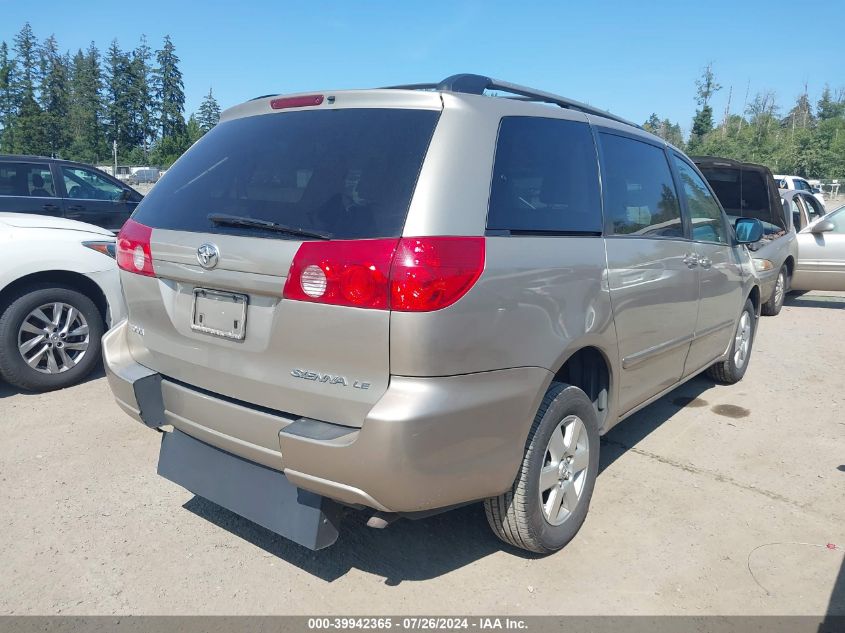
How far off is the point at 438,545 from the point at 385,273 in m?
1.51

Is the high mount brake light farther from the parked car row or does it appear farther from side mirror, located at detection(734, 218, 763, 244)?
side mirror, located at detection(734, 218, 763, 244)

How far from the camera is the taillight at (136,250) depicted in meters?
2.80

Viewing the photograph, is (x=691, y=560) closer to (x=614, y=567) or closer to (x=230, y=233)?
(x=614, y=567)

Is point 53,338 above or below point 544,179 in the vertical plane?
below

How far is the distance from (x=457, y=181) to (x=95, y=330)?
383cm

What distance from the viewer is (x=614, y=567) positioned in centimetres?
290

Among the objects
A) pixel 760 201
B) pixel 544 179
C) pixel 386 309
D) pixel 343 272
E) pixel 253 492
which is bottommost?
pixel 253 492

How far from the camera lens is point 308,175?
2486 millimetres

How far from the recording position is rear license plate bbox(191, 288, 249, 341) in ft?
8.02

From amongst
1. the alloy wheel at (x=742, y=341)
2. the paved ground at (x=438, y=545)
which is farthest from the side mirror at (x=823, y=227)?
the paved ground at (x=438, y=545)

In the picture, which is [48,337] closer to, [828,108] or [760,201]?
[760,201]

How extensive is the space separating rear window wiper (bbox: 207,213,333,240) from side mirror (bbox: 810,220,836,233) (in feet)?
28.4

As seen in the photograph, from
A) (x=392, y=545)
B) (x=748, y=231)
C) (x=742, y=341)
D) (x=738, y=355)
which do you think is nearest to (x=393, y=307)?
(x=392, y=545)

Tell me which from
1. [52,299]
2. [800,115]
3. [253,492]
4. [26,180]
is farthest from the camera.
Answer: [800,115]
